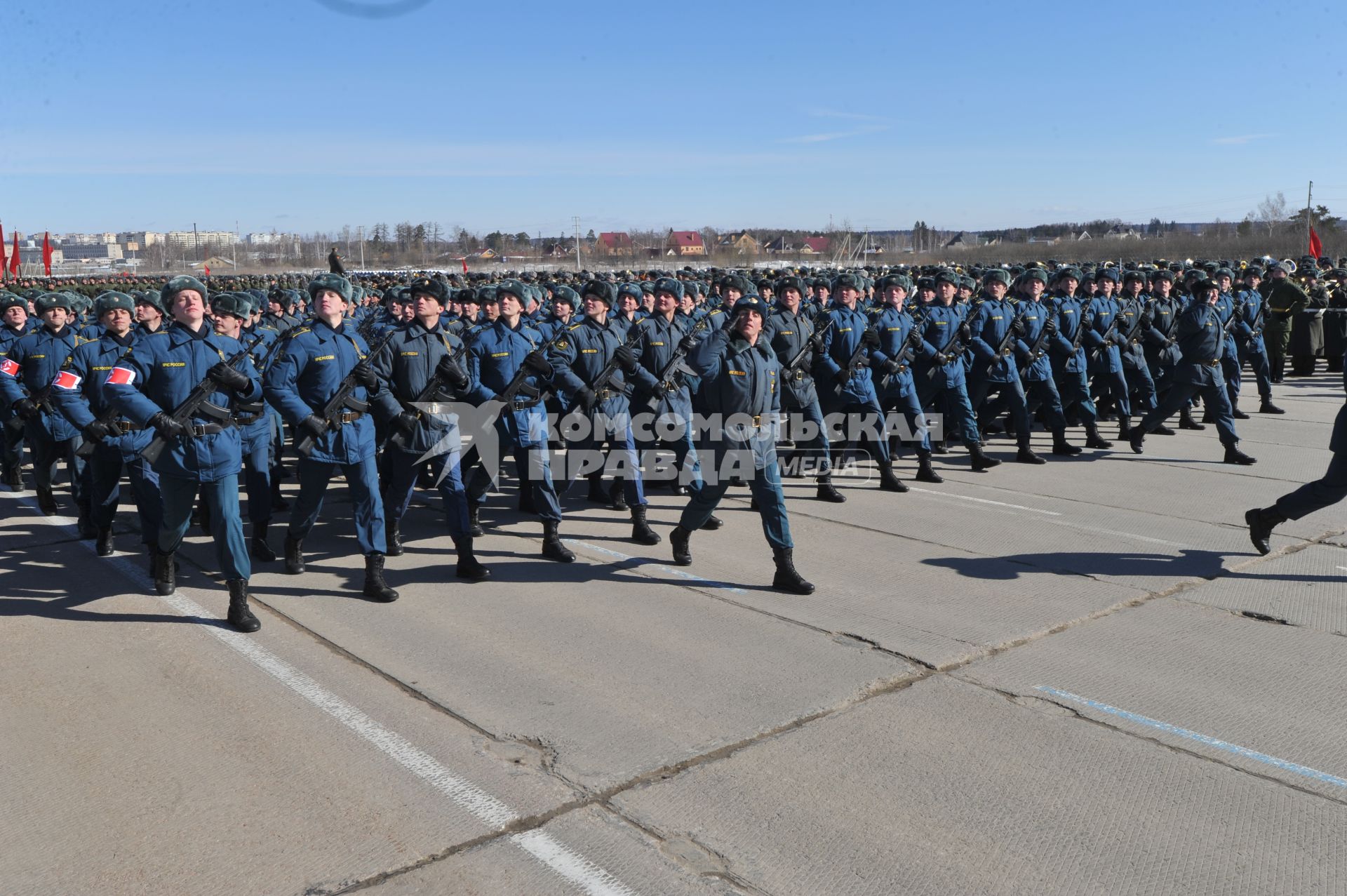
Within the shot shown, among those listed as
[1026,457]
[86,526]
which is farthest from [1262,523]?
[86,526]

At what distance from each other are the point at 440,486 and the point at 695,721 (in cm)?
310

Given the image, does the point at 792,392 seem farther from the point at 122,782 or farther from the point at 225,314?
the point at 122,782

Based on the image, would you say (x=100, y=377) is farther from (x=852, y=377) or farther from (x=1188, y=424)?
(x=1188, y=424)

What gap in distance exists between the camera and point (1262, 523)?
7.42 metres

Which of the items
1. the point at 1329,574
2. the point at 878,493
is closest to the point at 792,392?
the point at 878,493

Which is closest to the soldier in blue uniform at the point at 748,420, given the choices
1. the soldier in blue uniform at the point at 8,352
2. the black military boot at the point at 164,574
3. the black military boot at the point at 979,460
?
the black military boot at the point at 164,574

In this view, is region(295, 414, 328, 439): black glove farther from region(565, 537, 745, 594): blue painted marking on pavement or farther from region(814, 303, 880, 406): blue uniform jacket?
region(814, 303, 880, 406): blue uniform jacket

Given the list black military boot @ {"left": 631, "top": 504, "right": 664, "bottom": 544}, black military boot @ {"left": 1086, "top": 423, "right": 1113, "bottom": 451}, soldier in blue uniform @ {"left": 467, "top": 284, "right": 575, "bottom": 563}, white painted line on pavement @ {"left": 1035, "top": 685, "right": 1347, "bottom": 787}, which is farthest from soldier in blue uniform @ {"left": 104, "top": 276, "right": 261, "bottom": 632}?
black military boot @ {"left": 1086, "top": 423, "right": 1113, "bottom": 451}

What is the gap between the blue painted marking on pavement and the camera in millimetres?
7004

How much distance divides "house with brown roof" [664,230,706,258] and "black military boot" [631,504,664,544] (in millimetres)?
101127

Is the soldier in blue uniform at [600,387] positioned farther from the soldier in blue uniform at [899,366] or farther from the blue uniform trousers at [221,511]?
the soldier in blue uniform at [899,366]

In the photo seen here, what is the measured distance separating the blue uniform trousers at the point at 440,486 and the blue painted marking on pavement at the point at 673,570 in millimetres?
1199

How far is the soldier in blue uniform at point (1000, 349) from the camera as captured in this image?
11.3 meters

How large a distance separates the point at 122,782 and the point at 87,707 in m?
0.96
